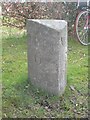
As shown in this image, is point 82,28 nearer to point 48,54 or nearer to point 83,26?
point 83,26

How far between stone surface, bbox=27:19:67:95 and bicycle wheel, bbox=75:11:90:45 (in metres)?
1.92

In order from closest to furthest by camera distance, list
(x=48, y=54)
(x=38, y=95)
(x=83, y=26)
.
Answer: (x=48, y=54) → (x=38, y=95) → (x=83, y=26)

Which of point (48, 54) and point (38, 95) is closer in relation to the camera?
point (48, 54)

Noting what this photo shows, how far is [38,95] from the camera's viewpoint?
14.5 feet

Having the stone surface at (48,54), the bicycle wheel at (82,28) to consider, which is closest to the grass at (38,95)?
the stone surface at (48,54)

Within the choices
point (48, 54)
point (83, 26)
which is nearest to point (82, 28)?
point (83, 26)

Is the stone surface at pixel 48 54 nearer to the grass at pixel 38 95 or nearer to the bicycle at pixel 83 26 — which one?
the grass at pixel 38 95

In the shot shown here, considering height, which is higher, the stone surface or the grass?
the stone surface

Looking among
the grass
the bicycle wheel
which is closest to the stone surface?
the grass

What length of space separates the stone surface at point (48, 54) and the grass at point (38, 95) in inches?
5.8

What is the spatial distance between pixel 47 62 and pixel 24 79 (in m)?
0.55

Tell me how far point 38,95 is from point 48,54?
0.51 m

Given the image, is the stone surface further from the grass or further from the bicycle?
the bicycle

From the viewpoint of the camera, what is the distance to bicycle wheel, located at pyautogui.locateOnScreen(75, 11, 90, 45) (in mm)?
6354
